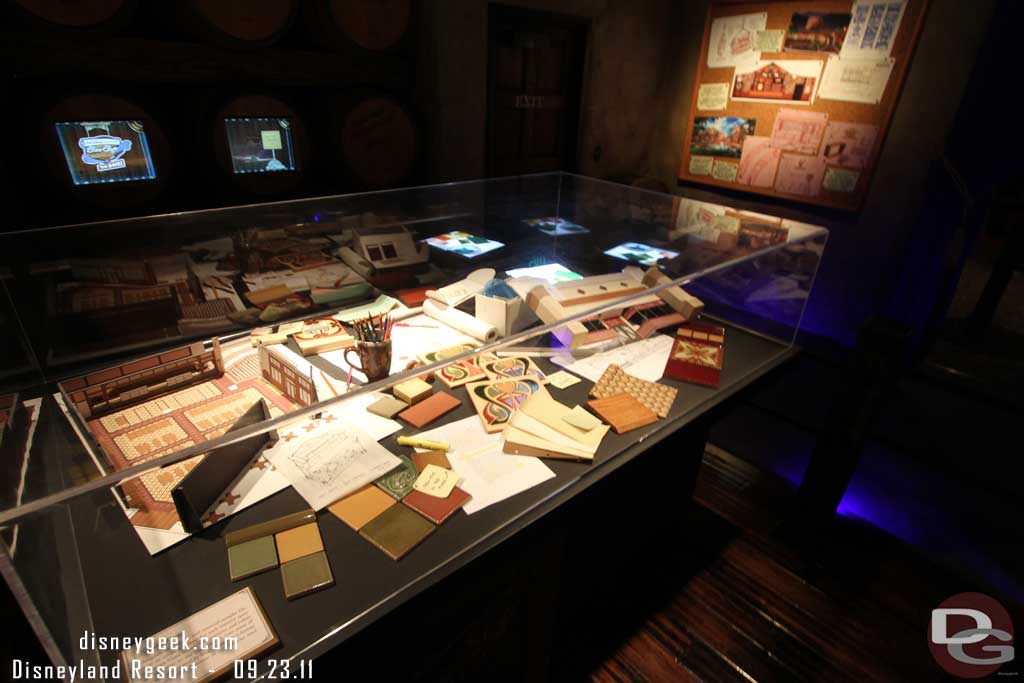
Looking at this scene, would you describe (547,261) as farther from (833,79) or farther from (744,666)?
(833,79)

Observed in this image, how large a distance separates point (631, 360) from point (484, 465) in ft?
2.62

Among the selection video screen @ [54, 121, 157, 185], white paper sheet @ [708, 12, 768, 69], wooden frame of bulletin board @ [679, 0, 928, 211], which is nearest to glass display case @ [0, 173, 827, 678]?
video screen @ [54, 121, 157, 185]

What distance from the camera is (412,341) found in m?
1.65

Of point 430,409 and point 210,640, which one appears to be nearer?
point 210,640

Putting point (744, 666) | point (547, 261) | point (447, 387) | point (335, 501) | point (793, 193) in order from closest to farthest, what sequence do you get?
point (335, 501)
point (447, 387)
point (744, 666)
point (547, 261)
point (793, 193)

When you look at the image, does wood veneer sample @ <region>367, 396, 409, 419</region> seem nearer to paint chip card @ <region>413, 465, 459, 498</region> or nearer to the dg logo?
paint chip card @ <region>413, 465, 459, 498</region>

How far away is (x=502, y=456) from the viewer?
4.46ft

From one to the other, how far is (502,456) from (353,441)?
15.8 inches

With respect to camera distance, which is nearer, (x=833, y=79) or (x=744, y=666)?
(x=744, y=666)

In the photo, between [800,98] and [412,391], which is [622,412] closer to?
[412,391]

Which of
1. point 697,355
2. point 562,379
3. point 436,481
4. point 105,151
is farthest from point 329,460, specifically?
point 105,151

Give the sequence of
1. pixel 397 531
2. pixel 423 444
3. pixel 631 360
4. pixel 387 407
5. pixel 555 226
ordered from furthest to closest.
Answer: pixel 555 226 → pixel 631 360 → pixel 387 407 → pixel 423 444 → pixel 397 531

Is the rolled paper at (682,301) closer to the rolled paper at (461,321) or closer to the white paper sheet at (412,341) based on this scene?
the rolled paper at (461,321)

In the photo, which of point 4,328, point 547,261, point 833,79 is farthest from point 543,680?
point 833,79
